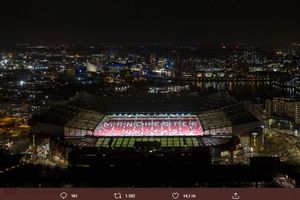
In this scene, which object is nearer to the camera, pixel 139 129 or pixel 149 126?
pixel 139 129

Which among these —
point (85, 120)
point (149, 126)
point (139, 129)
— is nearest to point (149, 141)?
point (139, 129)

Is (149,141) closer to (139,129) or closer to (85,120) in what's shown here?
(139,129)

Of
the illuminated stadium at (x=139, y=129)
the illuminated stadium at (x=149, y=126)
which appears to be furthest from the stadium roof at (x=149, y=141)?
the illuminated stadium at (x=149, y=126)

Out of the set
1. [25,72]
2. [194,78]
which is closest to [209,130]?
[194,78]
